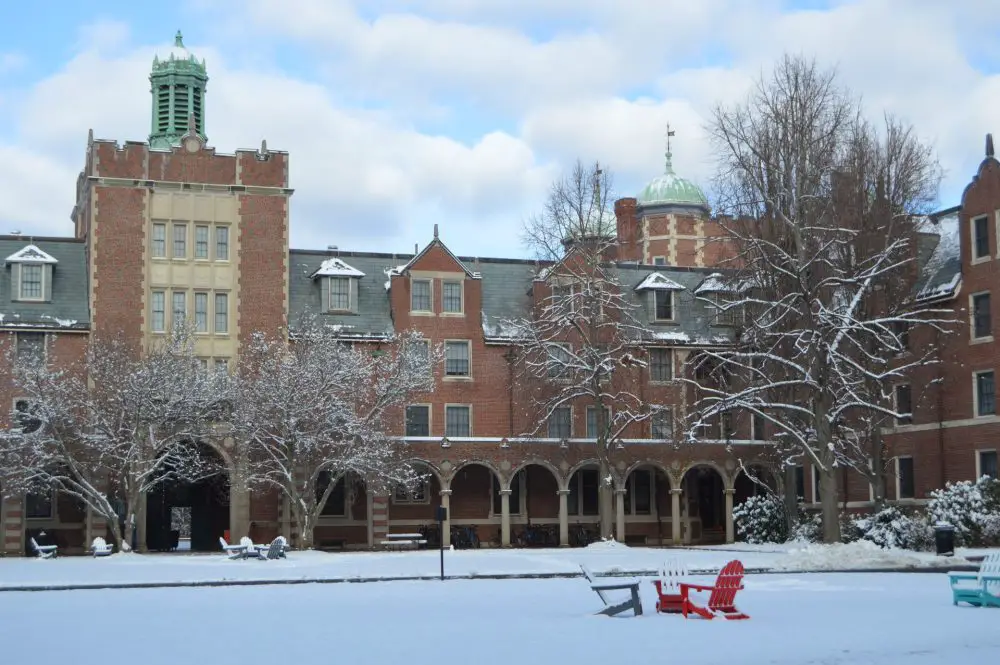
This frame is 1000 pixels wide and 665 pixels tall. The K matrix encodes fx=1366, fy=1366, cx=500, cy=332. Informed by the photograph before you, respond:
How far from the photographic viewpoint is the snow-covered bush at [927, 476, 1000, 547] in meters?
42.2

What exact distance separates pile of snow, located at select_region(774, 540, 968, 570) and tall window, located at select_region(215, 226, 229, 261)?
26907 mm

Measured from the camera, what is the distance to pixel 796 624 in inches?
791

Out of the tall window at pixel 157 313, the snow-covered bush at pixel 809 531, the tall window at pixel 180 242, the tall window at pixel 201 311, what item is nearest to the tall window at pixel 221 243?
the tall window at pixel 180 242

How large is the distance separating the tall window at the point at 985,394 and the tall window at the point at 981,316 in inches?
55.9

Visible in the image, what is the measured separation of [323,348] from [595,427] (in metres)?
14.2

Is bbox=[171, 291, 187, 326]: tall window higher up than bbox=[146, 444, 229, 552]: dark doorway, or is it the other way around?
bbox=[171, 291, 187, 326]: tall window

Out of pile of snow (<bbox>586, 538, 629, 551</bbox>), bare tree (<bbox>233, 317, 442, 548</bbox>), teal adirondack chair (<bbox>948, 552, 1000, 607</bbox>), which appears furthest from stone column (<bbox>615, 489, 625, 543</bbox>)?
teal adirondack chair (<bbox>948, 552, 1000, 607</bbox>)

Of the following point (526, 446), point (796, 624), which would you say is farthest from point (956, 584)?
point (526, 446)

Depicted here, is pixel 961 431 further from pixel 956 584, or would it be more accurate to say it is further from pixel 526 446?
pixel 956 584

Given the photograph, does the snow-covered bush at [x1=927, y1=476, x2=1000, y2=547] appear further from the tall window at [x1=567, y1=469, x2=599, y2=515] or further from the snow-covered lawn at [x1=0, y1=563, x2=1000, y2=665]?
the tall window at [x1=567, y1=469, x2=599, y2=515]

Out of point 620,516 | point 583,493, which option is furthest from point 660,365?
A: point 620,516

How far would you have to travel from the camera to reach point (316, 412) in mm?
46844

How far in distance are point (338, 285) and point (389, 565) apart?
20.0 meters

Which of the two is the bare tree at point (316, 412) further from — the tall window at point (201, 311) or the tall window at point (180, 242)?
the tall window at point (180, 242)
